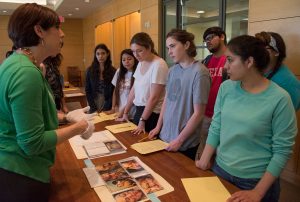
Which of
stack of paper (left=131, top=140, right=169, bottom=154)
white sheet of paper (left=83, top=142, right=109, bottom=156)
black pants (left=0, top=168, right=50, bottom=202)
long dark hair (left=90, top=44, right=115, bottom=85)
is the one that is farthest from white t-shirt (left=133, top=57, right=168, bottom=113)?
black pants (left=0, top=168, right=50, bottom=202)

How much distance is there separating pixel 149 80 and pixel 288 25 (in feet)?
4.93

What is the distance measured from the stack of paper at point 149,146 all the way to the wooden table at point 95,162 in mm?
28

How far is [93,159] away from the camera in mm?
1375

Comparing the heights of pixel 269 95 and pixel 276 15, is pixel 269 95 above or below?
below

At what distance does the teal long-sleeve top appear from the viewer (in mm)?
1027

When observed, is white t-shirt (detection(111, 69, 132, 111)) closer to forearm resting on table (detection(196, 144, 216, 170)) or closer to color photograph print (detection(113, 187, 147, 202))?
forearm resting on table (detection(196, 144, 216, 170))

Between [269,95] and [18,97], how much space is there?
37.7 inches

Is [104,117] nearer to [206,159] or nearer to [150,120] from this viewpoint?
[150,120]

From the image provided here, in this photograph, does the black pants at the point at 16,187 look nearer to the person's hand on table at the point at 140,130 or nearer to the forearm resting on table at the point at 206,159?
the forearm resting on table at the point at 206,159

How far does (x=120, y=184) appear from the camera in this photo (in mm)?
1107

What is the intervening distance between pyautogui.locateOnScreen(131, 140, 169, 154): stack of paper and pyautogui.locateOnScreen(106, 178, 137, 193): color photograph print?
11.9 inches

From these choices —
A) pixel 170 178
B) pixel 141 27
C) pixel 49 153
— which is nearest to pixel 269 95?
pixel 170 178

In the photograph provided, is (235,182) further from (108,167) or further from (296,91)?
(296,91)

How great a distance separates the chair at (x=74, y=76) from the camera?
33.5 ft
